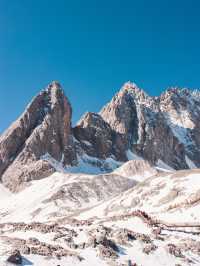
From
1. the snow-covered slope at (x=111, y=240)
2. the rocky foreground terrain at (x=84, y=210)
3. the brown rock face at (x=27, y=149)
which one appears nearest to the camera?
the snow-covered slope at (x=111, y=240)

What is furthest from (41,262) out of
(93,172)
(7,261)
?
(93,172)

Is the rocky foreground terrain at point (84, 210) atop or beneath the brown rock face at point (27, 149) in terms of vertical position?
beneath

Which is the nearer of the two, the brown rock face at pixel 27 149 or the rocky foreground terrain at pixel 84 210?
the rocky foreground terrain at pixel 84 210

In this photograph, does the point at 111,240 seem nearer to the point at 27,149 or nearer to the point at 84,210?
the point at 84,210

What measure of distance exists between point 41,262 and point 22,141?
177 meters

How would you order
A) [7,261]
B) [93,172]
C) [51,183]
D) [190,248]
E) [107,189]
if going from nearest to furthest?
1. [7,261]
2. [190,248]
3. [107,189]
4. [51,183]
5. [93,172]

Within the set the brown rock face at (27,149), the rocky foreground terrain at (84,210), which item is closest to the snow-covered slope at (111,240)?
the rocky foreground terrain at (84,210)

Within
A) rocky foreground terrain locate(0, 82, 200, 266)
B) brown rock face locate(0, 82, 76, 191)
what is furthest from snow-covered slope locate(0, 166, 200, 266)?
brown rock face locate(0, 82, 76, 191)

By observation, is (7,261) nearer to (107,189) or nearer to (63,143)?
(107,189)

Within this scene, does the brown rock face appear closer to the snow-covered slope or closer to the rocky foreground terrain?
the rocky foreground terrain

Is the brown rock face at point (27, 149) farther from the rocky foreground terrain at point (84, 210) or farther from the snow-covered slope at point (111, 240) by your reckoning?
the snow-covered slope at point (111, 240)

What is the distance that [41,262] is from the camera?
20.7 meters

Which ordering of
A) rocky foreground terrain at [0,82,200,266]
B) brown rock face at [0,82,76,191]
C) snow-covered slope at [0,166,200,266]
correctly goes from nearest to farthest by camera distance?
1. snow-covered slope at [0,166,200,266]
2. rocky foreground terrain at [0,82,200,266]
3. brown rock face at [0,82,76,191]

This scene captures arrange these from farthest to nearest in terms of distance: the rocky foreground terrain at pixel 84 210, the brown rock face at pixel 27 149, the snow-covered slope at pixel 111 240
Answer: the brown rock face at pixel 27 149 → the rocky foreground terrain at pixel 84 210 → the snow-covered slope at pixel 111 240
